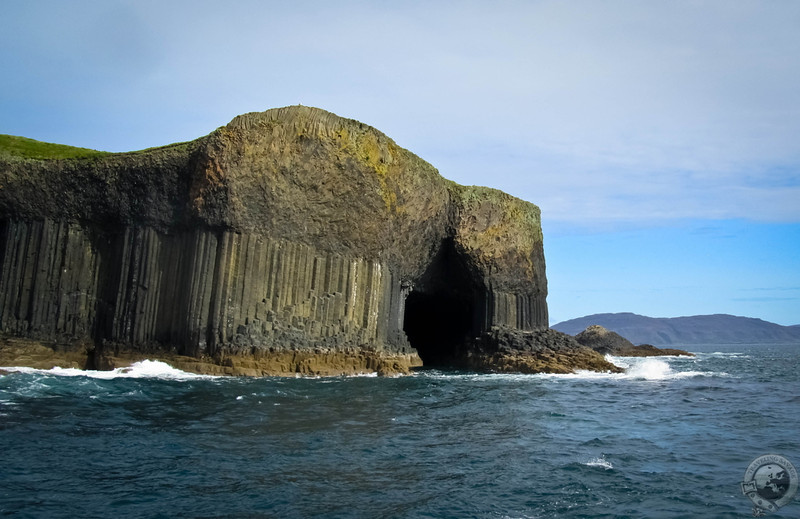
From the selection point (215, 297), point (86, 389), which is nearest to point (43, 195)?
point (215, 297)

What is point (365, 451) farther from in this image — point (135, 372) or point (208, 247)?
point (208, 247)

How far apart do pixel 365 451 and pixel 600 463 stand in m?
4.26

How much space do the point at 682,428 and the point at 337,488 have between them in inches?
381

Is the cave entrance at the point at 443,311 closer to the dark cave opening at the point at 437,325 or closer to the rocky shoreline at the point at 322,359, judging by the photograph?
the dark cave opening at the point at 437,325

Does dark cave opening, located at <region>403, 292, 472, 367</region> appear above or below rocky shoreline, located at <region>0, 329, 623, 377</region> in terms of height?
above

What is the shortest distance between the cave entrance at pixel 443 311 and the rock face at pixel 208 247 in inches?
342

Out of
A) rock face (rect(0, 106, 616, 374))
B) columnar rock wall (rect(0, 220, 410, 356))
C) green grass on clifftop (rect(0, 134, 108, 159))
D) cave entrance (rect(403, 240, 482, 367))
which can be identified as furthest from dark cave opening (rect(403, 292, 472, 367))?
green grass on clifftop (rect(0, 134, 108, 159))

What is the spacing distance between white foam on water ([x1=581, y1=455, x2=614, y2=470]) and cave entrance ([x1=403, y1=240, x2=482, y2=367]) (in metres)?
26.3

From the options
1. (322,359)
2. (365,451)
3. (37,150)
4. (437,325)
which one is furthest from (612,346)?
(365,451)

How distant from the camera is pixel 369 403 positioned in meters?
18.9

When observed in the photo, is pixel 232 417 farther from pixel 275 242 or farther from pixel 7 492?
pixel 275 242

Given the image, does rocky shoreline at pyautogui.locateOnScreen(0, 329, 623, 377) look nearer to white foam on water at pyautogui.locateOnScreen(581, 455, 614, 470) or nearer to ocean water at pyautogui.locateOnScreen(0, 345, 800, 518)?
ocean water at pyautogui.locateOnScreen(0, 345, 800, 518)

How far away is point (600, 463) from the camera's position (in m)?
11.8

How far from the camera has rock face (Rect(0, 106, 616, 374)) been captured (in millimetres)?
26578
